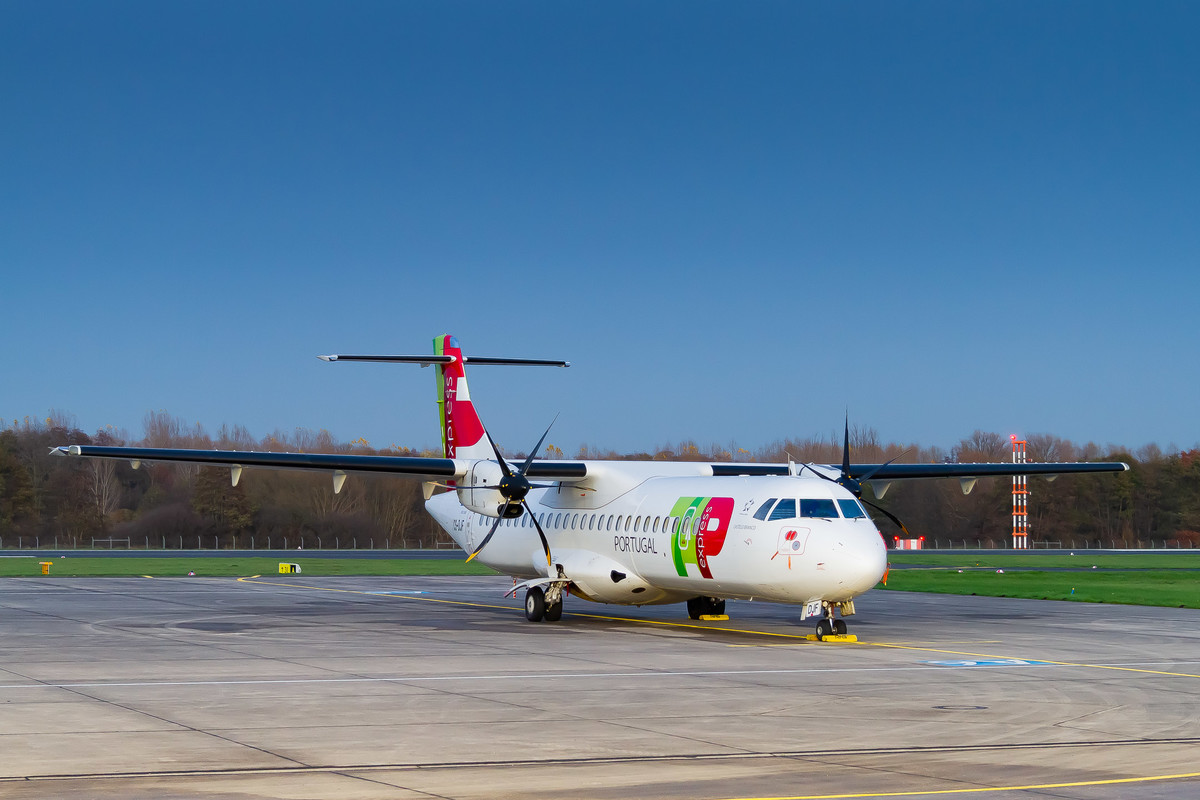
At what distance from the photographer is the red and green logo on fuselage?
2034cm

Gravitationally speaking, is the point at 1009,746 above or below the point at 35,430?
below

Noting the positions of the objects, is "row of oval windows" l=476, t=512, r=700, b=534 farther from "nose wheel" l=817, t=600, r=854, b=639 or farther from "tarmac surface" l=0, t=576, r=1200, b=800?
"nose wheel" l=817, t=600, r=854, b=639

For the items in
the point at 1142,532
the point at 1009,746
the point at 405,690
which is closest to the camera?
the point at 1009,746

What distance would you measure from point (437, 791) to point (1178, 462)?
9394cm

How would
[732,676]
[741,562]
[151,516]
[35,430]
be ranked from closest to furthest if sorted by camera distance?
[732,676] < [741,562] < [151,516] < [35,430]

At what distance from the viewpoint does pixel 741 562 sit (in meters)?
19.8

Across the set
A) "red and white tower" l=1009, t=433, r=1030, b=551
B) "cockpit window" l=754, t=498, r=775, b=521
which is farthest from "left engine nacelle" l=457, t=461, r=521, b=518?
"red and white tower" l=1009, t=433, r=1030, b=551

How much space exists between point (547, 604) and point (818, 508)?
22.4 ft

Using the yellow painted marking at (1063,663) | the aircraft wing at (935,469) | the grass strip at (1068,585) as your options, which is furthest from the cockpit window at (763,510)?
the grass strip at (1068,585)

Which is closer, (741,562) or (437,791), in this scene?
(437,791)

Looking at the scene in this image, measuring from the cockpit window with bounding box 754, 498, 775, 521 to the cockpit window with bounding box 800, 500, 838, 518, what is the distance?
52 cm

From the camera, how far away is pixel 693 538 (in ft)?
68.3

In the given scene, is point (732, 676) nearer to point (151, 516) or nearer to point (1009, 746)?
point (1009, 746)

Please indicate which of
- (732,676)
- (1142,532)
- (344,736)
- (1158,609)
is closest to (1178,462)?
(1142,532)
